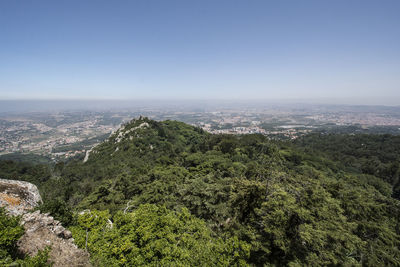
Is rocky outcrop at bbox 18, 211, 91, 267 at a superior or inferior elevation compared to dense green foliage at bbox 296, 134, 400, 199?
superior

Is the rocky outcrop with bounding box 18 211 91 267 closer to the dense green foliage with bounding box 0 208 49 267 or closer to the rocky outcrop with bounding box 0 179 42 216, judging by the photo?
the dense green foliage with bounding box 0 208 49 267

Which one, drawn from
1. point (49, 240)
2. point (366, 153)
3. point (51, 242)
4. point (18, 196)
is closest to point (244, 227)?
point (51, 242)

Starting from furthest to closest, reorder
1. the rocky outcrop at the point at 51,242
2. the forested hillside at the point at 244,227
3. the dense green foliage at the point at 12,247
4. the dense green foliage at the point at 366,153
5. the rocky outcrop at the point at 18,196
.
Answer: the dense green foliage at the point at 366,153, the rocky outcrop at the point at 18,196, the forested hillside at the point at 244,227, the rocky outcrop at the point at 51,242, the dense green foliage at the point at 12,247

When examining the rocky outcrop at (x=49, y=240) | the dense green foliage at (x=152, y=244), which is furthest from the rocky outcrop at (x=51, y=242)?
the dense green foliage at (x=152, y=244)

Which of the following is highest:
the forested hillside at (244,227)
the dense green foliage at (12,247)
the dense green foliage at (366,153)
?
the dense green foliage at (12,247)

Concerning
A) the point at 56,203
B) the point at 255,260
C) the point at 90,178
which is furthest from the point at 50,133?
the point at 255,260

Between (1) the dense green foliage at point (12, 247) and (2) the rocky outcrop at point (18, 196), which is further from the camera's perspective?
(2) the rocky outcrop at point (18, 196)

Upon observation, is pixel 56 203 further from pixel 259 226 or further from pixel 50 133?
pixel 50 133

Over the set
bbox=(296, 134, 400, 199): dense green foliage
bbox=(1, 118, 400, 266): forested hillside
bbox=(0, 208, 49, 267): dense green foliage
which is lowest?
bbox=(296, 134, 400, 199): dense green foliage

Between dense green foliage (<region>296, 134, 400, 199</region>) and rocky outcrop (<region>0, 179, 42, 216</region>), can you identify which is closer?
rocky outcrop (<region>0, 179, 42, 216</region>)

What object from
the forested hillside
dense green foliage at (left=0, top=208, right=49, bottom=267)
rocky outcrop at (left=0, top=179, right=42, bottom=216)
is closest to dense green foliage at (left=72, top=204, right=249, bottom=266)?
the forested hillside

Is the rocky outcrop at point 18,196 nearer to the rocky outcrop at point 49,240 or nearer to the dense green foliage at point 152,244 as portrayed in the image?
the rocky outcrop at point 49,240

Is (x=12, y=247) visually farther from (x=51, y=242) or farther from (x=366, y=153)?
(x=366, y=153)
